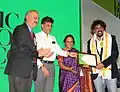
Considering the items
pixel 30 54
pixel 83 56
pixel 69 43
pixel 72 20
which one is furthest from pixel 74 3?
pixel 30 54

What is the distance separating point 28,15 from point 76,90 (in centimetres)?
152

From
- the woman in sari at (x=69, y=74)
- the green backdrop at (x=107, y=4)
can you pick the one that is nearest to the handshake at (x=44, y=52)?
the woman in sari at (x=69, y=74)

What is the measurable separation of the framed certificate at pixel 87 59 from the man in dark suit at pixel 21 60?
2.95ft

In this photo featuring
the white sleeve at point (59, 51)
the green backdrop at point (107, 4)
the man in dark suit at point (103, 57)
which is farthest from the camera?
the green backdrop at point (107, 4)

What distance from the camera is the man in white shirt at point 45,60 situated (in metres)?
4.32

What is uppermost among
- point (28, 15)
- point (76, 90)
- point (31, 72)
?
→ point (28, 15)

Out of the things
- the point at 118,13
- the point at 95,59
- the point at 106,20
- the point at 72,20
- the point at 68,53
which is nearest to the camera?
the point at 95,59

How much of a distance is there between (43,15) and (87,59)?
3.65 feet

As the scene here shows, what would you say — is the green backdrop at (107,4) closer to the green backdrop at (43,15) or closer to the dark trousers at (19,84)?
the green backdrop at (43,15)

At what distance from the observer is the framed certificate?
175 inches

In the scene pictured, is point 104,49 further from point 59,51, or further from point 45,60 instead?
point 45,60

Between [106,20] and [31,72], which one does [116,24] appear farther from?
[31,72]

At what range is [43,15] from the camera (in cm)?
496

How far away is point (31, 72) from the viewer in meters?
3.90
